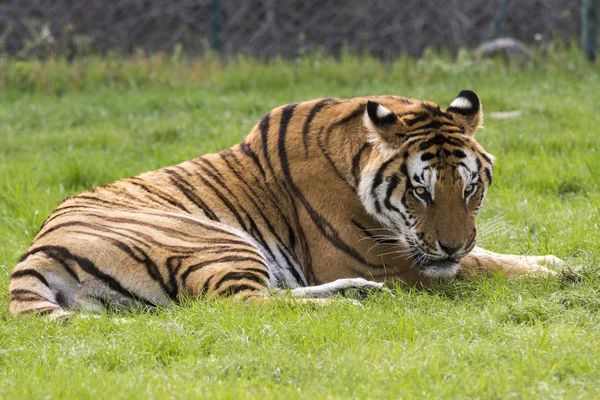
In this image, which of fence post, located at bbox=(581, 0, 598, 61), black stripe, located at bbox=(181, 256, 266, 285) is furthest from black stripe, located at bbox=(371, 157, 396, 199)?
fence post, located at bbox=(581, 0, 598, 61)

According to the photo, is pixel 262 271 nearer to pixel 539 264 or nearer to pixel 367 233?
pixel 367 233

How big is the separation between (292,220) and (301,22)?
38.8 feet

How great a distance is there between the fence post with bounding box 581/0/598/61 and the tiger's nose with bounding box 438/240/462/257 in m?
7.09

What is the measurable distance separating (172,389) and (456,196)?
6.46 feet

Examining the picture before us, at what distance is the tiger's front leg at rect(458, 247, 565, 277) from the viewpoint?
4.93m

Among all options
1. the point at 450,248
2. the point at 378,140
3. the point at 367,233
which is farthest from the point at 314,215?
the point at 450,248

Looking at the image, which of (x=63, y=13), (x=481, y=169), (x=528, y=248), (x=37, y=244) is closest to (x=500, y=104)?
(x=528, y=248)

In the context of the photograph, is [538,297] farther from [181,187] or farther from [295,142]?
[181,187]

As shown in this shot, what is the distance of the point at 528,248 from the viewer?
556cm

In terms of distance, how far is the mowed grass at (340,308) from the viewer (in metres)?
3.54

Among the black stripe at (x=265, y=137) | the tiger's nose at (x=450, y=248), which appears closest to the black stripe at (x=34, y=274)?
the black stripe at (x=265, y=137)

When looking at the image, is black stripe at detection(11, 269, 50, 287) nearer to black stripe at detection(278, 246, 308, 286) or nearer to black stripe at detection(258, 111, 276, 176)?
black stripe at detection(278, 246, 308, 286)

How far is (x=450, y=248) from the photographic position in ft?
15.5

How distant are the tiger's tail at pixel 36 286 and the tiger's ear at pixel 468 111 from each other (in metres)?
2.31
